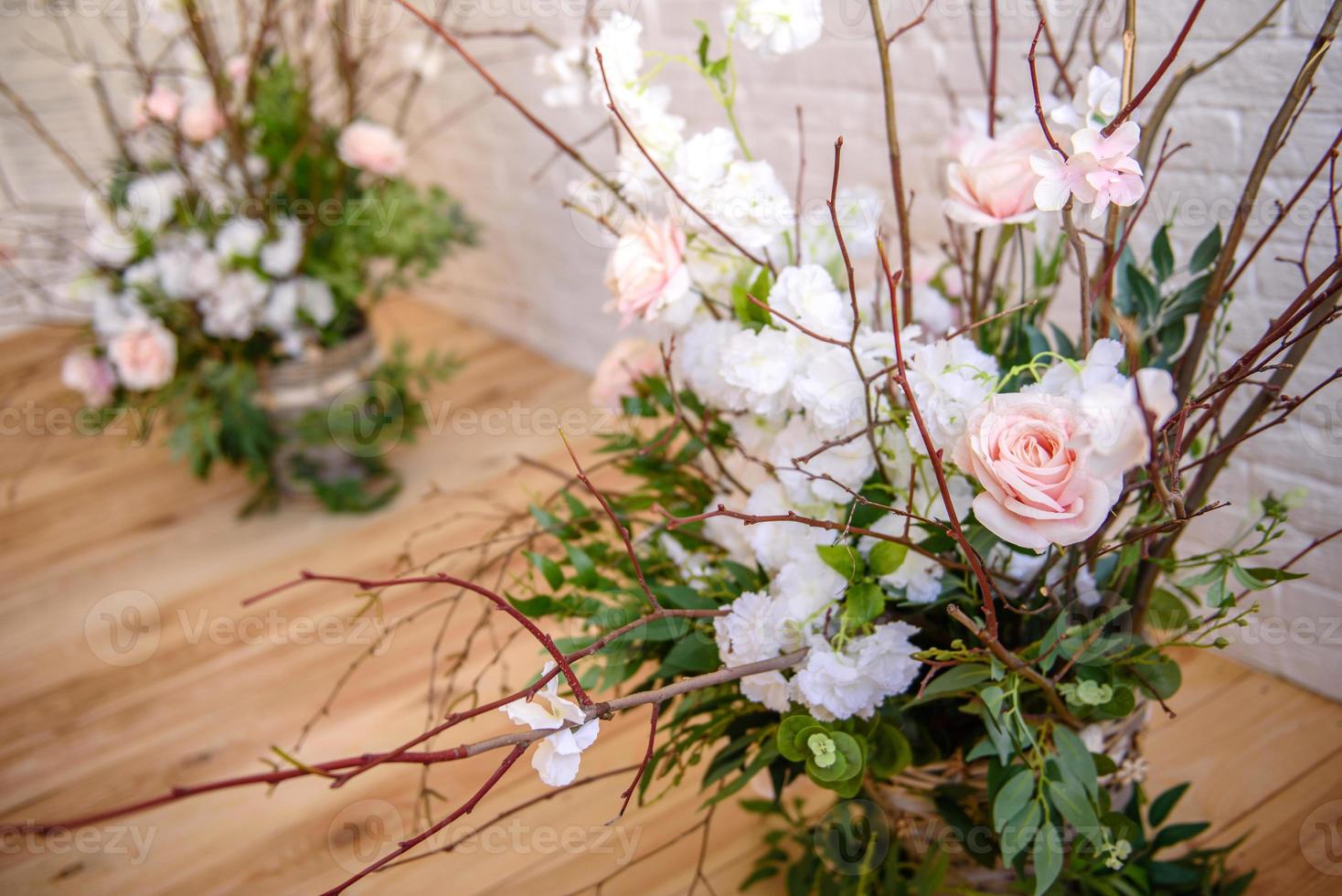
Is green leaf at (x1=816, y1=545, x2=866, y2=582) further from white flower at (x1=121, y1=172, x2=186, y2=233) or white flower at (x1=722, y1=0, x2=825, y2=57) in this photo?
white flower at (x1=121, y1=172, x2=186, y2=233)

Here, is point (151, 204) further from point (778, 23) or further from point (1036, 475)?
point (1036, 475)

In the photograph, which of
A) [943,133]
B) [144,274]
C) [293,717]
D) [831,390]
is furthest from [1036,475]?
[144,274]

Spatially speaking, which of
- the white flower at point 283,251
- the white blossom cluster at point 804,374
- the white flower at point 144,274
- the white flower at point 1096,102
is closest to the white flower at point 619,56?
the white blossom cluster at point 804,374

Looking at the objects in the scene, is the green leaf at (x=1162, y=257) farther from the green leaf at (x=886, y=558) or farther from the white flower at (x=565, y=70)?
the white flower at (x=565, y=70)

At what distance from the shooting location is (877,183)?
141 centimetres

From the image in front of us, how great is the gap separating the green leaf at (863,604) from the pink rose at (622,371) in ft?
0.92

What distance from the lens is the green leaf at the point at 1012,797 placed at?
0.63m

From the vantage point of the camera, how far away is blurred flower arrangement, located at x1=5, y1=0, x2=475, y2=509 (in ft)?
5.37

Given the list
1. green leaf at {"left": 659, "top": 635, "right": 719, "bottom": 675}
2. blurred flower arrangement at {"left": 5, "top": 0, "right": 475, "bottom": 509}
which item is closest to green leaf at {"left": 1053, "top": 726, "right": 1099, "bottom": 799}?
green leaf at {"left": 659, "top": 635, "right": 719, "bottom": 675}

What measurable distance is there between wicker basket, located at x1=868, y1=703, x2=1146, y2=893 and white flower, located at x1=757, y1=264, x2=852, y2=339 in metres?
0.32

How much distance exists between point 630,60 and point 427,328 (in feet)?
6.20

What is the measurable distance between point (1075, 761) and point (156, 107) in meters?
1.58

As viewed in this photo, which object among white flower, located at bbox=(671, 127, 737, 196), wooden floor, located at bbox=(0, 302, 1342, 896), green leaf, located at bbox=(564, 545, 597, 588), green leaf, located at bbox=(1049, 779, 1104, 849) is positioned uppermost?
white flower, located at bbox=(671, 127, 737, 196)

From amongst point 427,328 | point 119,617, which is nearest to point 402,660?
point 119,617
